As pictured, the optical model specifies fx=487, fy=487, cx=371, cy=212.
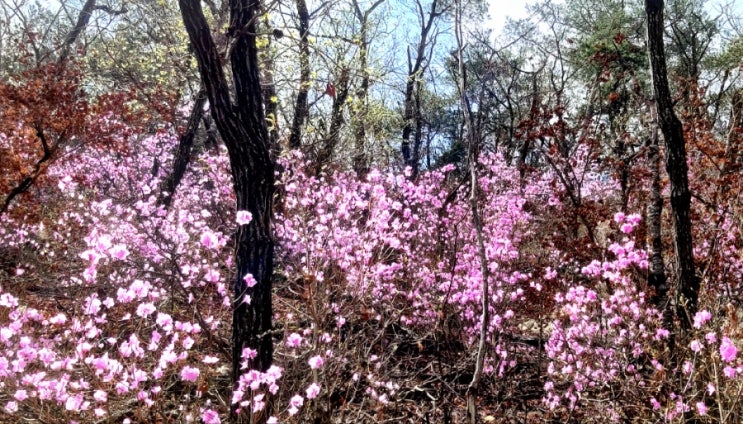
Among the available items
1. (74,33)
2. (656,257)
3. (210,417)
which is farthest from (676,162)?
(74,33)

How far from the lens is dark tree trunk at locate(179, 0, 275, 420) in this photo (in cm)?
357

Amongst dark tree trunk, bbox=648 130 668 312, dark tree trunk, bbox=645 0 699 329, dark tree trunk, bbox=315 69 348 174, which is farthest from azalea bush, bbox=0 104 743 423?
dark tree trunk, bbox=315 69 348 174

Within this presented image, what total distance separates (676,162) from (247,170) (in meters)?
3.67

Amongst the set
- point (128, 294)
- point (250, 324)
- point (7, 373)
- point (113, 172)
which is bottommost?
point (7, 373)

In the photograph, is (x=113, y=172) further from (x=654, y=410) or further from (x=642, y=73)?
(x=642, y=73)

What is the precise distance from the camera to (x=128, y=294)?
10.9ft

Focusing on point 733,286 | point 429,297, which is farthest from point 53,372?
point 733,286

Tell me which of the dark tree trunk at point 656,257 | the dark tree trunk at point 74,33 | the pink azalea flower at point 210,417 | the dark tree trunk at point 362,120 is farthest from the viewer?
the dark tree trunk at point 362,120

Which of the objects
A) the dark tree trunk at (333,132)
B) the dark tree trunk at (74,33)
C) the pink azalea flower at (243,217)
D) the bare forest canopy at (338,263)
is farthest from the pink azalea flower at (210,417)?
the dark tree trunk at (74,33)

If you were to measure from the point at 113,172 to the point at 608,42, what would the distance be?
13422 mm

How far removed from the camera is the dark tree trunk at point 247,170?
357 centimetres

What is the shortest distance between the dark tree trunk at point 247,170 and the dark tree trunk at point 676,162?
135 inches

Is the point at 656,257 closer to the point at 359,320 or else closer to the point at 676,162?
the point at 676,162

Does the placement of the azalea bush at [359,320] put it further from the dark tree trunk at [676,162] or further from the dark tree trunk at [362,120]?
the dark tree trunk at [362,120]
